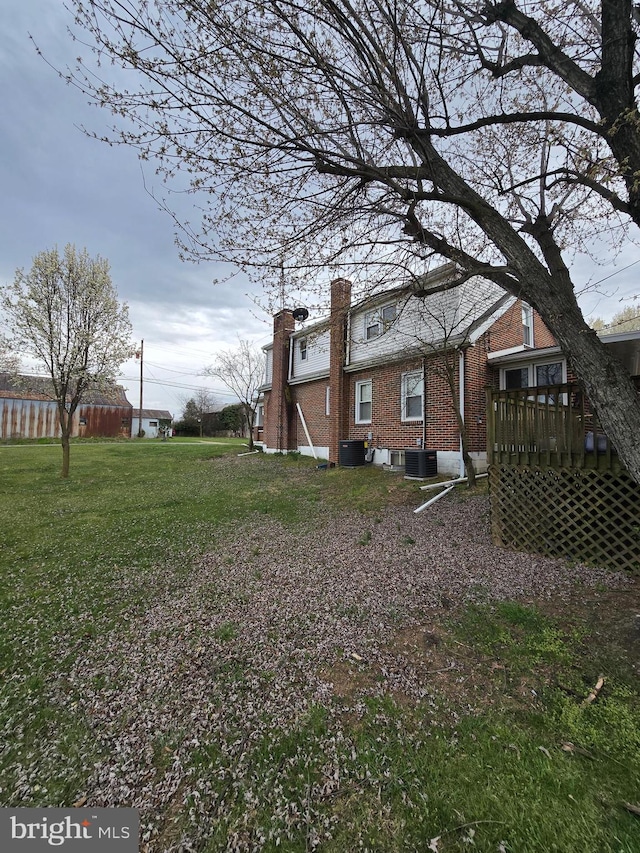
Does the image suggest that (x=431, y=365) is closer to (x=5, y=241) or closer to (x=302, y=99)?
(x=302, y=99)

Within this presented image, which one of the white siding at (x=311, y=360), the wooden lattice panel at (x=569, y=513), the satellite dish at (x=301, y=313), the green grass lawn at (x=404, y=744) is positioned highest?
the white siding at (x=311, y=360)

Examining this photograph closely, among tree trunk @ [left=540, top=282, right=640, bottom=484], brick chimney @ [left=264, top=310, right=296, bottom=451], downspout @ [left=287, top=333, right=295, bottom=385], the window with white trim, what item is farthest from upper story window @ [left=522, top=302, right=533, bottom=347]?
tree trunk @ [left=540, top=282, right=640, bottom=484]

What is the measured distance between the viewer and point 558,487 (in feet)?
16.3

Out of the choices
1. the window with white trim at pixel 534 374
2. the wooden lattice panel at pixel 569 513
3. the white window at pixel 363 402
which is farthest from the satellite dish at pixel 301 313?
the white window at pixel 363 402

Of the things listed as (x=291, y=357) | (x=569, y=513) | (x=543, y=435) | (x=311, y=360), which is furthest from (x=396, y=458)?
(x=291, y=357)

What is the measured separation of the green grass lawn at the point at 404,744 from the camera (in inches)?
62.3

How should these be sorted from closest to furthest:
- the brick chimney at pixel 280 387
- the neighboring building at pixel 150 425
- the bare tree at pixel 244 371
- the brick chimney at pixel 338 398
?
the brick chimney at pixel 338 398
the brick chimney at pixel 280 387
the bare tree at pixel 244 371
the neighboring building at pixel 150 425

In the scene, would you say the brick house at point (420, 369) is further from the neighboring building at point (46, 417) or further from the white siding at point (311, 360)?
the neighboring building at point (46, 417)

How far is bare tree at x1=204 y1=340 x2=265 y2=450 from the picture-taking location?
73.6 feet

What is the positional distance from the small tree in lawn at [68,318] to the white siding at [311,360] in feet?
21.0

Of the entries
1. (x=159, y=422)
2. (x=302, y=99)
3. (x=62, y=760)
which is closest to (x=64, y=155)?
(x=302, y=99)

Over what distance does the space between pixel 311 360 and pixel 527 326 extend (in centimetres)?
772

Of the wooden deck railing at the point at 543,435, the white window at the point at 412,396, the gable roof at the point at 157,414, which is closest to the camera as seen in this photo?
the wooden deck railing at the point at 543,435

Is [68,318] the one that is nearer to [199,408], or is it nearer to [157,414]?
[199,408]
